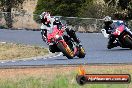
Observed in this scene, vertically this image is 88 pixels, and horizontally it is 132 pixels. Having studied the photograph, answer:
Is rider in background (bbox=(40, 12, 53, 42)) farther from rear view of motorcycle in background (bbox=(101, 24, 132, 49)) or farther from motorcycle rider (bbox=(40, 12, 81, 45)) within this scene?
rear view of motorcycle in background (bbox=(101, 24, 132, 49))

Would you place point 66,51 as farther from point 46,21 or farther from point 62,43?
point 46,21

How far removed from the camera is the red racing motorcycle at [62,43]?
1883 cm

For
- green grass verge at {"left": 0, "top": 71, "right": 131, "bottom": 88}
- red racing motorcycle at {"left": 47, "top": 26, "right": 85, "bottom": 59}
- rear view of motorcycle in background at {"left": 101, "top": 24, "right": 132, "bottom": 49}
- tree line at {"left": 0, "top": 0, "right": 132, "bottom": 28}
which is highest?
green grass verge at {"left": 0, "top": 71, "right": 131, "bottom": 88}

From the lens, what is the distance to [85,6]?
1975 inches

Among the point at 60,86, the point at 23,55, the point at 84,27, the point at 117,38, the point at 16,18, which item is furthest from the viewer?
the point at 16,18

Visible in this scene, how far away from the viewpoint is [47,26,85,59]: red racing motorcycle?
741 inches

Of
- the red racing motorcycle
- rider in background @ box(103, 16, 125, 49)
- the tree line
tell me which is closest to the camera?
the red racing motorcycle

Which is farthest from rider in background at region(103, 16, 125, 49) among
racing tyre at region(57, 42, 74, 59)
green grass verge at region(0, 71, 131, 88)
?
green grass verge at region(0, 71, 131, 88)

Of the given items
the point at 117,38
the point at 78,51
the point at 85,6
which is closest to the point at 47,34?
the point at 78,51

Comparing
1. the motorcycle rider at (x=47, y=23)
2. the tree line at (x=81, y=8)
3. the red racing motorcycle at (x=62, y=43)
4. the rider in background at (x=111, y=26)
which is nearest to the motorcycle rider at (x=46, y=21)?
the motorcycle rider at (x=47, y=23)

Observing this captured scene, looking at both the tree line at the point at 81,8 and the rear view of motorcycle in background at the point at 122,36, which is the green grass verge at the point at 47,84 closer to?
the rear view of motorcycle in background at the point at 122,36

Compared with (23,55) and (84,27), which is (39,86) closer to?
(23,55)

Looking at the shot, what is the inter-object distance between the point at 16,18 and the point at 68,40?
2819 cm

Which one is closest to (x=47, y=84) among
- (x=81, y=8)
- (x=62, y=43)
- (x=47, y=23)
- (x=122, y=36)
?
(x=47, y=23)
